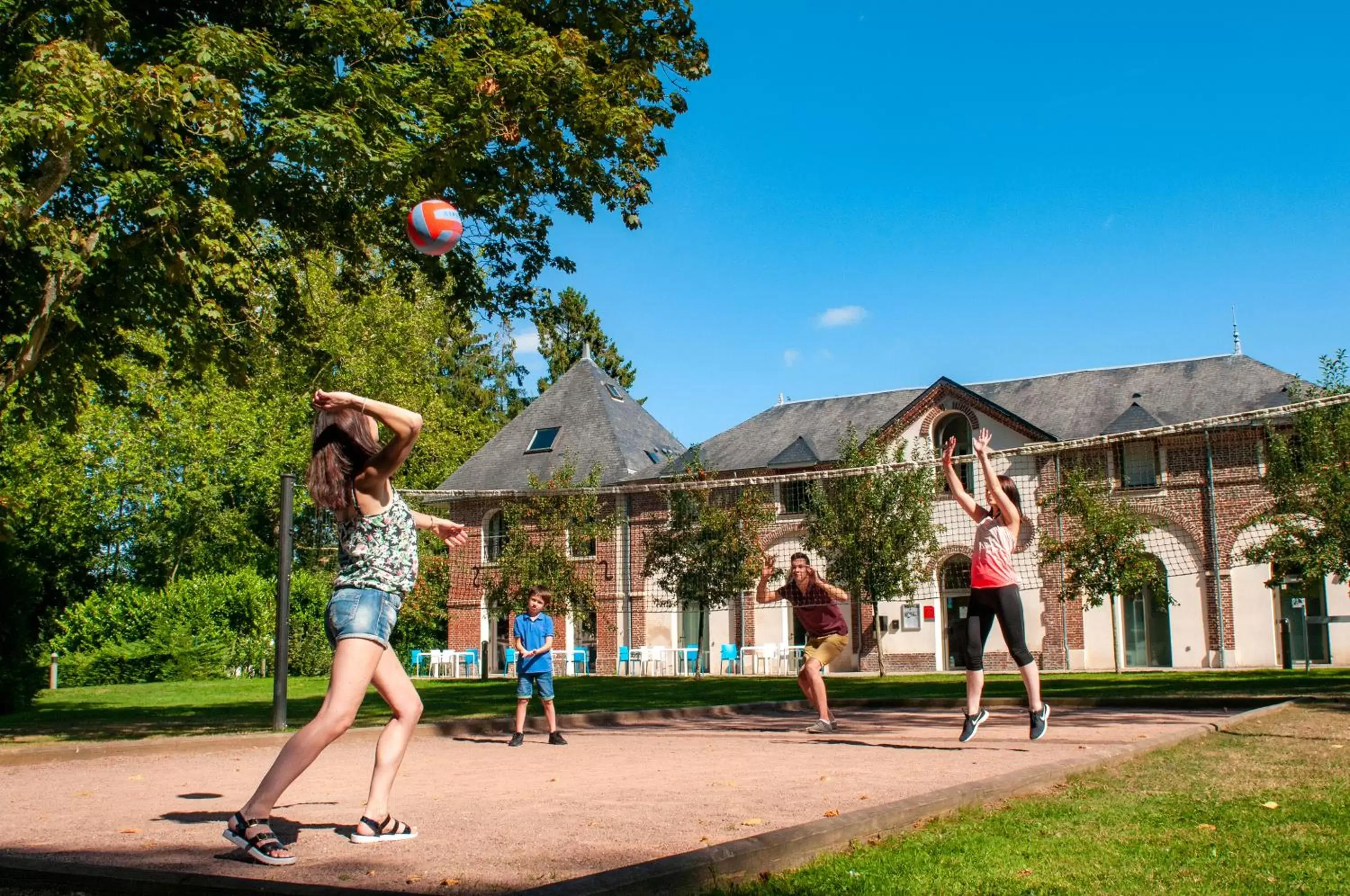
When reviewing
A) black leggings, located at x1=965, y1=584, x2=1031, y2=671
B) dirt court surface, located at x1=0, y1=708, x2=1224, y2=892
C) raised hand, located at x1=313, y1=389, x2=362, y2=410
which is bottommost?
dirt court surface, located at x1=0, y1=708, x2=1224, y2=892

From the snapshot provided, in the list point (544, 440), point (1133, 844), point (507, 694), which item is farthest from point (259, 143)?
point (544, 440)

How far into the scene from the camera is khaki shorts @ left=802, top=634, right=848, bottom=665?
1223 centimetres

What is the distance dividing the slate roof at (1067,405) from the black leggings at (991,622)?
27318 millimetres

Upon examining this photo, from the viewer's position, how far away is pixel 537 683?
41.9ft

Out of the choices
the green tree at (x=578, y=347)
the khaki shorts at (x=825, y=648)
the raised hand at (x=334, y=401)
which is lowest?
the khaki shorts at (x=825, y=648)

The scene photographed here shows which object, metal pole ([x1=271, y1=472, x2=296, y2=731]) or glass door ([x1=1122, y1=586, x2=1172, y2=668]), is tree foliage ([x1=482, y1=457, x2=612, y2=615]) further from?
metal pole ([x1=271, y1=472, x2=296, y2=731])

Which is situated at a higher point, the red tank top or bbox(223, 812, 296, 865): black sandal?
the red tank top

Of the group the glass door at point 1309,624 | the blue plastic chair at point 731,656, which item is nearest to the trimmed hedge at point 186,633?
the blue plastic chair at point 731,656

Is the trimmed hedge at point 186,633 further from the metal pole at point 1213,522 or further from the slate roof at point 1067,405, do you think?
the metal pole at point 1213,522

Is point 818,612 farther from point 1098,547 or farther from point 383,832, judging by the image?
point 1098,547

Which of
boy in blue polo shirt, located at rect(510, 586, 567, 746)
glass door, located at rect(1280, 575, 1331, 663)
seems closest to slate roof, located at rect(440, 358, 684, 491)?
glass door, located at rect(1280, 575, 1331, 663)

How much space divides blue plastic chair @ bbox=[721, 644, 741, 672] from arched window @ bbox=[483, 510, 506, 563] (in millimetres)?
8270

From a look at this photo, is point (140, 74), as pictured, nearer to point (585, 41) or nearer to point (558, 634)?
point (585, 41)

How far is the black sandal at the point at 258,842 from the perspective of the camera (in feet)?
15.6
